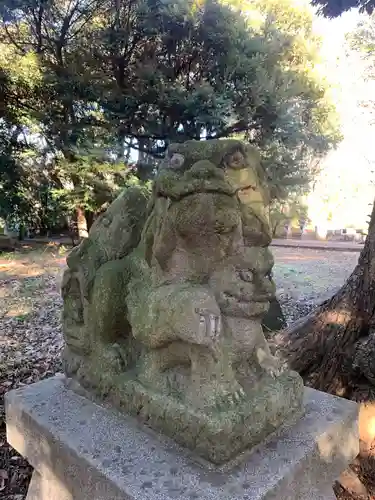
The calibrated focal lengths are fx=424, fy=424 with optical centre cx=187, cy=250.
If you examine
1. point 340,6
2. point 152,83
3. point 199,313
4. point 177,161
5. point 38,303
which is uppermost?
point 152,83

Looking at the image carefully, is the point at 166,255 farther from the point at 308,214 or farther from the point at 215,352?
the point at 308,214

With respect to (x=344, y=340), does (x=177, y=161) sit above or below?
above

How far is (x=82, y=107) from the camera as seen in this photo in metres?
7.86

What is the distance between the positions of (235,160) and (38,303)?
428 cm

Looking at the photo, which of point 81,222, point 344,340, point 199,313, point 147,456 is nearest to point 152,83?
point 81,222

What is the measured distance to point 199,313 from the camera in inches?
51.6

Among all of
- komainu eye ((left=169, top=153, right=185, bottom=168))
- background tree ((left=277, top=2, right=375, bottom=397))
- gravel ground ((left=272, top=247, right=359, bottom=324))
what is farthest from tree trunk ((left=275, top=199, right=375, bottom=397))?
gravel ground ((left=272, top=247, right=359, bottom=324))

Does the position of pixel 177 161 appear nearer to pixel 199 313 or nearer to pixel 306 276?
pixel 199 313

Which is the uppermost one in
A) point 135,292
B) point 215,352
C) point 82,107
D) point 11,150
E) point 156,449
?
point 82,107

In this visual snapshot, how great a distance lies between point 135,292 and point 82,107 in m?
7.10

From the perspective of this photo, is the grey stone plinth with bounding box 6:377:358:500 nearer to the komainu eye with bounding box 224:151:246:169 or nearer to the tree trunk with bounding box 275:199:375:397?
the tree trunk with bounding box 275:199:375:397

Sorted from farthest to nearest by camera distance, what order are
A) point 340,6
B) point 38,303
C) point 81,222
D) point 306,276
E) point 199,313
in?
point 81,222, point 306,276, point 38,303, point 340,6, point 199,313


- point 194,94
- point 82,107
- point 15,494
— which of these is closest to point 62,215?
point 82,107

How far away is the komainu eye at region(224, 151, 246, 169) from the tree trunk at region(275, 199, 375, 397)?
1396 millimetres
